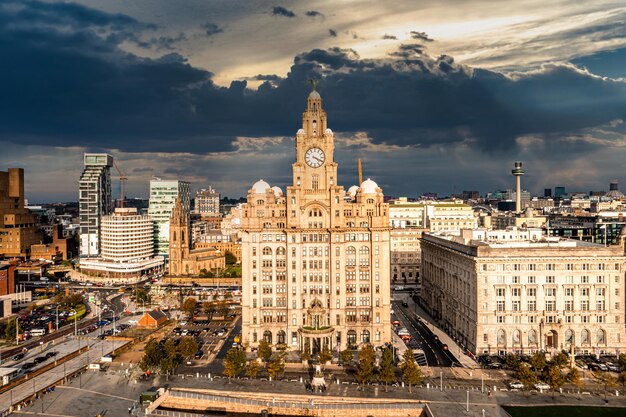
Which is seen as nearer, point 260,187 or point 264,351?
point 264,351

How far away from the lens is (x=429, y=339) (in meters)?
132

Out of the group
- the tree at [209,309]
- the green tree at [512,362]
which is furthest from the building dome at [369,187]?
the tree at [209,309]

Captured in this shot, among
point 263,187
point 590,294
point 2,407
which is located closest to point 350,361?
point 263,187

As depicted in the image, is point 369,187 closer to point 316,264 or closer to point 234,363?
point 316,264

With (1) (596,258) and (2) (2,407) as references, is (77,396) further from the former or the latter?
(1) (596,258)

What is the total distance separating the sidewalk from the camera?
11162 cm

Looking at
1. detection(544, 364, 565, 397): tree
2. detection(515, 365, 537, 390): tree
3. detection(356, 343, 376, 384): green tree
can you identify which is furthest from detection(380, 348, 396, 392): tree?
detection(544, 364, 565, 397): tree

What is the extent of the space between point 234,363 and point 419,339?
167 feet

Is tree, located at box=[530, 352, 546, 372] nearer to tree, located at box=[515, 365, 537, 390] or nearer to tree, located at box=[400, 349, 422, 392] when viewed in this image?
tree, located at box=[515, 365, 537, 390]

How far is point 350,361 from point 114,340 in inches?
2405

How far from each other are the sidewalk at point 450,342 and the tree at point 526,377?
1534cm

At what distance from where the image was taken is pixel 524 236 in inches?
5743

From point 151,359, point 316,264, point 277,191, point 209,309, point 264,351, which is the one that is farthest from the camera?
point 209,309

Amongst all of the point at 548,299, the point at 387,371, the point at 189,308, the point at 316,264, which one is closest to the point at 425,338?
the point at 548,299
